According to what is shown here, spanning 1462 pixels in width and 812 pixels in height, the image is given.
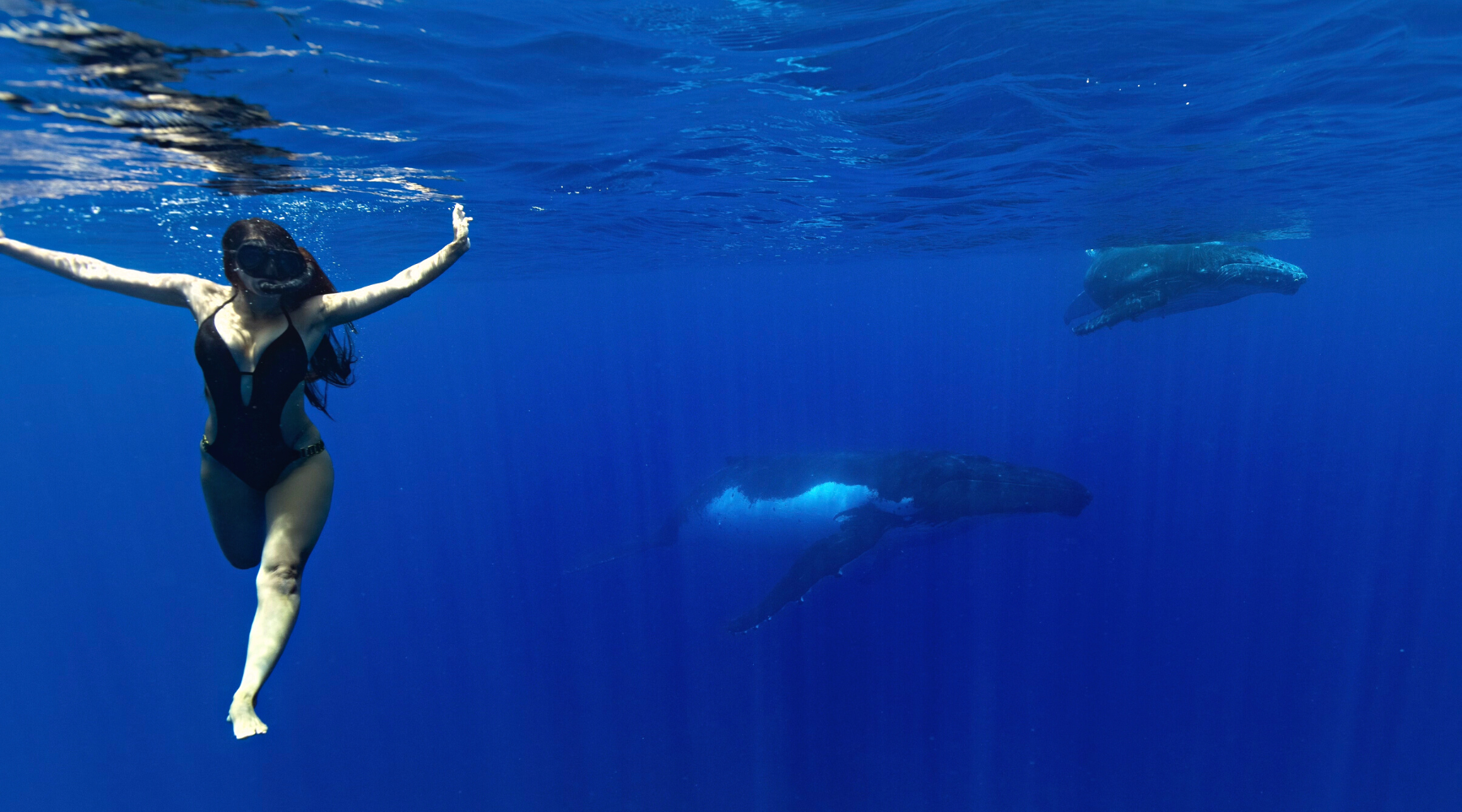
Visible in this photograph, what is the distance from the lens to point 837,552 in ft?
47.1

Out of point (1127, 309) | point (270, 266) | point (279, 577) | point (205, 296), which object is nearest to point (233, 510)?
point (279, 577)

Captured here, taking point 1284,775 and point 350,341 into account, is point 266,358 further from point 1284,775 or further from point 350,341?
point 1284,775

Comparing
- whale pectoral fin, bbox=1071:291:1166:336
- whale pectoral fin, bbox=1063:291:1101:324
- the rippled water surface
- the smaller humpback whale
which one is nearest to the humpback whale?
whale pectoral fin, bbox=1071:291:1166:336

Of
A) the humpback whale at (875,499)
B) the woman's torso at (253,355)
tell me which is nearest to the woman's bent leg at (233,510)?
the woman's torso at (253,355)

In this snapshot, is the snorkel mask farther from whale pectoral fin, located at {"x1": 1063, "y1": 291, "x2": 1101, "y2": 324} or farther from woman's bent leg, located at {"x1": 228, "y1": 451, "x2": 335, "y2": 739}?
whale pectoral fin, located at {"x1": 1063, "y1": 291, "x2": 1101, "y2": 324}

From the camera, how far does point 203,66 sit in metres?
7.05

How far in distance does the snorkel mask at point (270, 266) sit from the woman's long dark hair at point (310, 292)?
23 millimetres

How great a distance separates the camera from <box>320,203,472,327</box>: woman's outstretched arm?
342 cm

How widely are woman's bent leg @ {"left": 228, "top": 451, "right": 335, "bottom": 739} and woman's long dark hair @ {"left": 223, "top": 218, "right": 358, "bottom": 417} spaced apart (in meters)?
0.55

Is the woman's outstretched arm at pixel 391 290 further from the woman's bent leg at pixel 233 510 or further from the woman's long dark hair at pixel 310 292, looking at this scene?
the woman's bent leg at pixel 233 510

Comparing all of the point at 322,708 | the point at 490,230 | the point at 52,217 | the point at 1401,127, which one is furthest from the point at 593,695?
the point at 1401,127

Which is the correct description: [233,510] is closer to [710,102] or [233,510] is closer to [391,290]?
[391,290]

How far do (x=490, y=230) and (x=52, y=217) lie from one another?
905 centimetres

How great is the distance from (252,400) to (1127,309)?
1558cm
